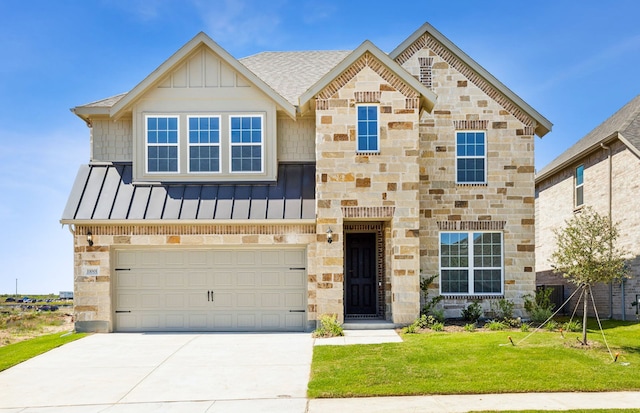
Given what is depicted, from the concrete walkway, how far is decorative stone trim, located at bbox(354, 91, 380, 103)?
20.7ft

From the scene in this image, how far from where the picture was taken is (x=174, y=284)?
15.6 metres

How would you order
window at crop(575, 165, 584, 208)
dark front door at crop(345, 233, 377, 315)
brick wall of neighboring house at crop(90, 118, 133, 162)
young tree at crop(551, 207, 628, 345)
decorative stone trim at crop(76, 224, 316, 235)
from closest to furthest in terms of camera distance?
young tree at crop(551, 207, 628, 345), decorative stone trim at crop(76, 224, 316, 235), brick wall of neighboring house at crop(90, 118, 133, 162), dark front door at crop(345, 233, 377, 315), window at crop(575, 165, 584, 208)

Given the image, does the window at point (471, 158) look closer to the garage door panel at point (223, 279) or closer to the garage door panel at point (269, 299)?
the garage door panel at point (269, 299)

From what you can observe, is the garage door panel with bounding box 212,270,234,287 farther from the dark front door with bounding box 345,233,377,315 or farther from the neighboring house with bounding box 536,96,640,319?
the neighboring house with bounding box 536,96,640,319

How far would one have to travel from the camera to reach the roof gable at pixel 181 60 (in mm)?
15906

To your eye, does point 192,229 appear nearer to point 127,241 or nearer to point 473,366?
point 127,241

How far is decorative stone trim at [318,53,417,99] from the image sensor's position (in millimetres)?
15273

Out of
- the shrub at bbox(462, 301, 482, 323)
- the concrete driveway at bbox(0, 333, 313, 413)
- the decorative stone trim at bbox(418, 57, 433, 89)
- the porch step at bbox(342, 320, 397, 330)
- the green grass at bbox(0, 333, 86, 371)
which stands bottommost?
the green grass at bbox(0, 333, 86, 371)

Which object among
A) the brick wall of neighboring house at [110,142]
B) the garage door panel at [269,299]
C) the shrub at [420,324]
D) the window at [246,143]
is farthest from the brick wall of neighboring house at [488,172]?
the brick wall of neighboring house at [110,142]

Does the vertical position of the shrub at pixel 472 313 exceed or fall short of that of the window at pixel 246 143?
it falls short

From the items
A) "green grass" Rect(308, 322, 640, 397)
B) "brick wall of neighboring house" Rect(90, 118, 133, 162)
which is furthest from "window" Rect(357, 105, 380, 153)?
"brick wall of neighboring house" Rect(90, 118, 133, 162)

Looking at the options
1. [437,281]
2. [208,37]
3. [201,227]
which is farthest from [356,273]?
[208,37]

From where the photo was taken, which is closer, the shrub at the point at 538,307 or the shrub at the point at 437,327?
the shrub at the point at 437,327

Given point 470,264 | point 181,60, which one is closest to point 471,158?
point 470,264
